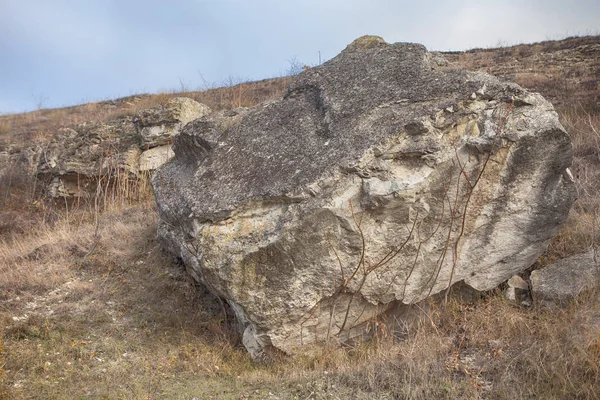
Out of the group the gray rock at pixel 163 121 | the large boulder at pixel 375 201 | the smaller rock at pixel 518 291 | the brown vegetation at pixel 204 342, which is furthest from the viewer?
the gray rock at pixel 163 121

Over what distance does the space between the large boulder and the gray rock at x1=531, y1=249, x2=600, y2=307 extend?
8.7 inches

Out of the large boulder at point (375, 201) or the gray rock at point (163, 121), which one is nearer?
the large boulder at point (375, 201)

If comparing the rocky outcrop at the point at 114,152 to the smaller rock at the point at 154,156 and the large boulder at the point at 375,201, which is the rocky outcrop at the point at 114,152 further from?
the large boulder at the point at 375,201

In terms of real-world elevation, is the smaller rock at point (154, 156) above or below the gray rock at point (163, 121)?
below

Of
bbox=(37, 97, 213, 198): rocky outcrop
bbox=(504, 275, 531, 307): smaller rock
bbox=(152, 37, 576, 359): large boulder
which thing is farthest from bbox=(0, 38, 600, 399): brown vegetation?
bbox=(37, 97, 213, 198): rocky outcrop

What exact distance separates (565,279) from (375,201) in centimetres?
204

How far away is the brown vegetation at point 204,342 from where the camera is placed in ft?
12.1

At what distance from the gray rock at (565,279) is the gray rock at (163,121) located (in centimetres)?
741

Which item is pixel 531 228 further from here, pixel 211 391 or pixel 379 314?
pixel 211 391

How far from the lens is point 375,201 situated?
4.22 metres

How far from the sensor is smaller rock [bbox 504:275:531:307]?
16.1ft

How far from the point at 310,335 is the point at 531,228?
2.29m

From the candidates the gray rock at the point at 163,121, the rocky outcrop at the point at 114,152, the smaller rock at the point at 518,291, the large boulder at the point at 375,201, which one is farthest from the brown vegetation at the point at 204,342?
the gray rock at the point at 163,121

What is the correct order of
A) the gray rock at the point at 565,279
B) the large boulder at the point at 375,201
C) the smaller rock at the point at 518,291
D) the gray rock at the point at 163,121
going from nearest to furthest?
the large boulder at the point at 375,201
the gray rock at the point at 565,279
the smaller rock at the point at 518,291
the gray rock at the point at 163,121
